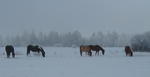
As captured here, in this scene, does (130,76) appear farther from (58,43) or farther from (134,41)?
(58,43)

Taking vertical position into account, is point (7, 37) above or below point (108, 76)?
above

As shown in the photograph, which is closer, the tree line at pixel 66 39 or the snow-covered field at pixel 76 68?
the snow-covered field at pixel 76 68

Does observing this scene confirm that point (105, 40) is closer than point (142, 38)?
No

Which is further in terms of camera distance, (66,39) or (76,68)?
(66,39)

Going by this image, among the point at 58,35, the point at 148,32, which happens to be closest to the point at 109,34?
the point at 58,35

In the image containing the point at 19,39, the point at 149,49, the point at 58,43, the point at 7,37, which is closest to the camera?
the point at 149,49

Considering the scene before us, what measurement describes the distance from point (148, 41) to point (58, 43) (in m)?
86.2

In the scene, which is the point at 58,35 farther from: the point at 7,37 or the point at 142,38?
the point at 142,38

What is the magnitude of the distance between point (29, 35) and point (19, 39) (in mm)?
5915

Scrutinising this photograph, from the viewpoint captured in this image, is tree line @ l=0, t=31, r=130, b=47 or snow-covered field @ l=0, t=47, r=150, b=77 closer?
snow-covered field @ l=0, t=47, r=150, b=77

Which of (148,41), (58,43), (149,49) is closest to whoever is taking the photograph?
(149,49)

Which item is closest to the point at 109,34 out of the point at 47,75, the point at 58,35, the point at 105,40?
the point at 105,40

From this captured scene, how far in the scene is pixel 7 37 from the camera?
183 m

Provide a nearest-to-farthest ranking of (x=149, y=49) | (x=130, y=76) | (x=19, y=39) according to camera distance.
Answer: (x=130, y=76) → (x=149, y=49) → (x=19, y=39)
